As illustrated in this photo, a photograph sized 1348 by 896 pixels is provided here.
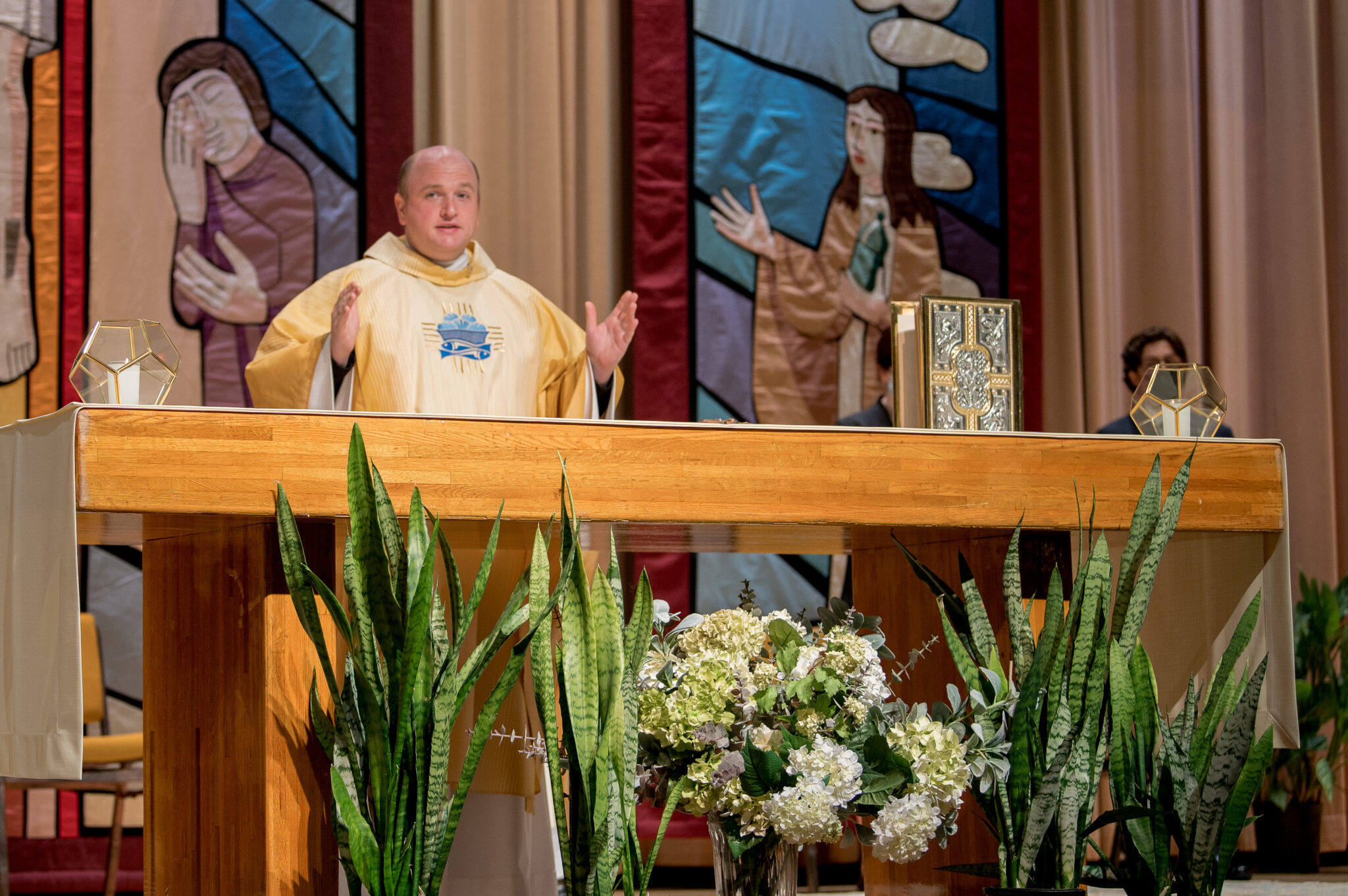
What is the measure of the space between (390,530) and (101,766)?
284 centimetres

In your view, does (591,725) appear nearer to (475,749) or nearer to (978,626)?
(475,749)

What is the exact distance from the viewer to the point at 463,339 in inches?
142

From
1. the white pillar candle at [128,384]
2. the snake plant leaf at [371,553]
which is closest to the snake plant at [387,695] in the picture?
the snake plant leaf at [371,553]

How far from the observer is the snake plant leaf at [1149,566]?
87.3 inches

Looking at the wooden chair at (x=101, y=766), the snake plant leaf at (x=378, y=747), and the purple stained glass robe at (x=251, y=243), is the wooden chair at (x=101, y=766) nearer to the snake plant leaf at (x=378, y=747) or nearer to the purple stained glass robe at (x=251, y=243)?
the purple stained glass robe at (x=251, y=243)

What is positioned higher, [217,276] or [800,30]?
[800,30]

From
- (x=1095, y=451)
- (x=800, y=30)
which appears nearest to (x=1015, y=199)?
(x=800, y=30)

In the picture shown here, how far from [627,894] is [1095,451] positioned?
1.10 meters

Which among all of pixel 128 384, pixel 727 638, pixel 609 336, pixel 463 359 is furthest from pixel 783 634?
pixel 463 359

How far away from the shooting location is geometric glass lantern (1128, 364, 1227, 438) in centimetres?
278

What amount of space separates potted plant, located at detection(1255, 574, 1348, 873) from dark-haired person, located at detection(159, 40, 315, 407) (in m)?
3.57

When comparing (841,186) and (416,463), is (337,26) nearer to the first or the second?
(841,186)

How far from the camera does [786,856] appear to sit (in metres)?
2.06

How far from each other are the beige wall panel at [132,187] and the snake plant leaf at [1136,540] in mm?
3594
